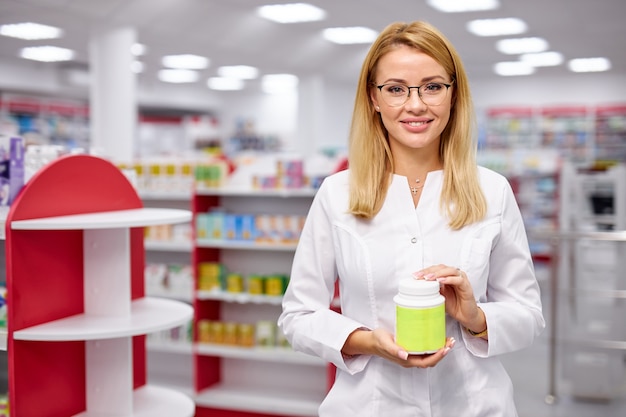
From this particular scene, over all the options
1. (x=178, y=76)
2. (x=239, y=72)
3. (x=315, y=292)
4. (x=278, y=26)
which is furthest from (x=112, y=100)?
(x=178, y=76)

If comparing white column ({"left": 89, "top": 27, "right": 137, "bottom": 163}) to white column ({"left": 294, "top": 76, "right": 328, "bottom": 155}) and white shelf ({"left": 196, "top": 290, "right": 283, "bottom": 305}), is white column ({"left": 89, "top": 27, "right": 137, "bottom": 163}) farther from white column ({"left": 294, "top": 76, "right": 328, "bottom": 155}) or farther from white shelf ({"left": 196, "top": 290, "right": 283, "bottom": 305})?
white column ({"left": 294, "top": 76, "right": 328, "bottom": 155})

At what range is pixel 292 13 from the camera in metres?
9.62

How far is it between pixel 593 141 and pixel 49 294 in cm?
1532

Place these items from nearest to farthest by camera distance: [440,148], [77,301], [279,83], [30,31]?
1. [440,148]
2. [77,301]
3. [30,31]
4. [279,83]

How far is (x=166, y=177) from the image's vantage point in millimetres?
5840

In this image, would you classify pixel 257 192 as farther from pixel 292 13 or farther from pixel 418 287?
pixel 292 13

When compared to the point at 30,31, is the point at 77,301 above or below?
below

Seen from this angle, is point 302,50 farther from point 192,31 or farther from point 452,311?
point 452,311

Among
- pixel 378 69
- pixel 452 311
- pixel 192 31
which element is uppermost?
pixel 192 31

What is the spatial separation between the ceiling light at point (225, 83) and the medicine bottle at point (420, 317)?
15.9 meters

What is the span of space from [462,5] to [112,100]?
4425 millimetres

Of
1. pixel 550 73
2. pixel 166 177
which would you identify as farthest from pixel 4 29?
pixel 550 73

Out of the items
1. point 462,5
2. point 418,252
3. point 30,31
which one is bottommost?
point 418,252

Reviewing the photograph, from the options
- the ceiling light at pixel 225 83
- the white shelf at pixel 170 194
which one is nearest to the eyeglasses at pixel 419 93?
the white shelf at pixel 170 194
